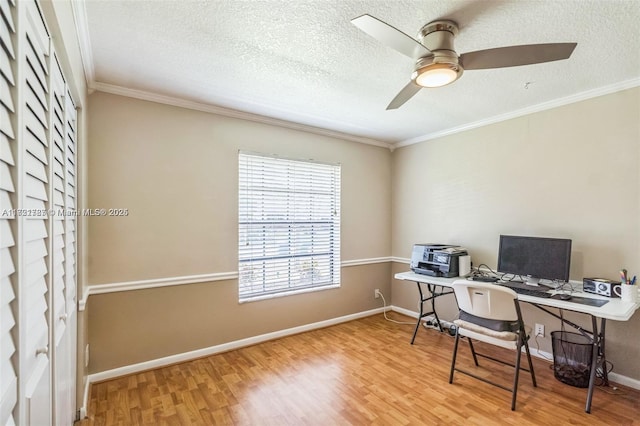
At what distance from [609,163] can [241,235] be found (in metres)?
3.41

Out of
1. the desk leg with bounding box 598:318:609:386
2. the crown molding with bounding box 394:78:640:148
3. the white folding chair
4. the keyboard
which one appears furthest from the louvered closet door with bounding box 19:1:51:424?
the crown molding with bounding box 394:78:640:148

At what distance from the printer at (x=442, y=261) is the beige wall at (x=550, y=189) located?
279mm

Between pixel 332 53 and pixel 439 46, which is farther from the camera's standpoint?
pixel 332 53

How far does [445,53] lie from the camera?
66.7 inches

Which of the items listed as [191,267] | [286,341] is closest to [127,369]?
[191,267]

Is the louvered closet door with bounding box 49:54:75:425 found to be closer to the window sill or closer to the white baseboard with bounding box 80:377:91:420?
the white baseboard with bounding box 80:377:91:420

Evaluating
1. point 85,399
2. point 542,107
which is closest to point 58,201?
point 85,399

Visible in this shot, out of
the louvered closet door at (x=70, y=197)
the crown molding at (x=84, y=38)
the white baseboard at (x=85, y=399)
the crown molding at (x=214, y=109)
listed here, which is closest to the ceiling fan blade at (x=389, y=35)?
the crown molding at (x=84, y=38)

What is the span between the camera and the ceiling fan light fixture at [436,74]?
1700 millimetres

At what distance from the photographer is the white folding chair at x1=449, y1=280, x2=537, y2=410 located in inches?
87.4

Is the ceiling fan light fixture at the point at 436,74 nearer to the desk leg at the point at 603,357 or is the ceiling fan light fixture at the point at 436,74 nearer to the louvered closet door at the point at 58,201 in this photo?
the louvered closet door at the point at 58,201

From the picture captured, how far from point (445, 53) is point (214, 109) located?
7.21 feet

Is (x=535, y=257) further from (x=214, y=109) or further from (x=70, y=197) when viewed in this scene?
(x=70, y=197)

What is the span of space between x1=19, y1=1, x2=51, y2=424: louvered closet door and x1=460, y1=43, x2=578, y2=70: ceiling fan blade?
190 cm
